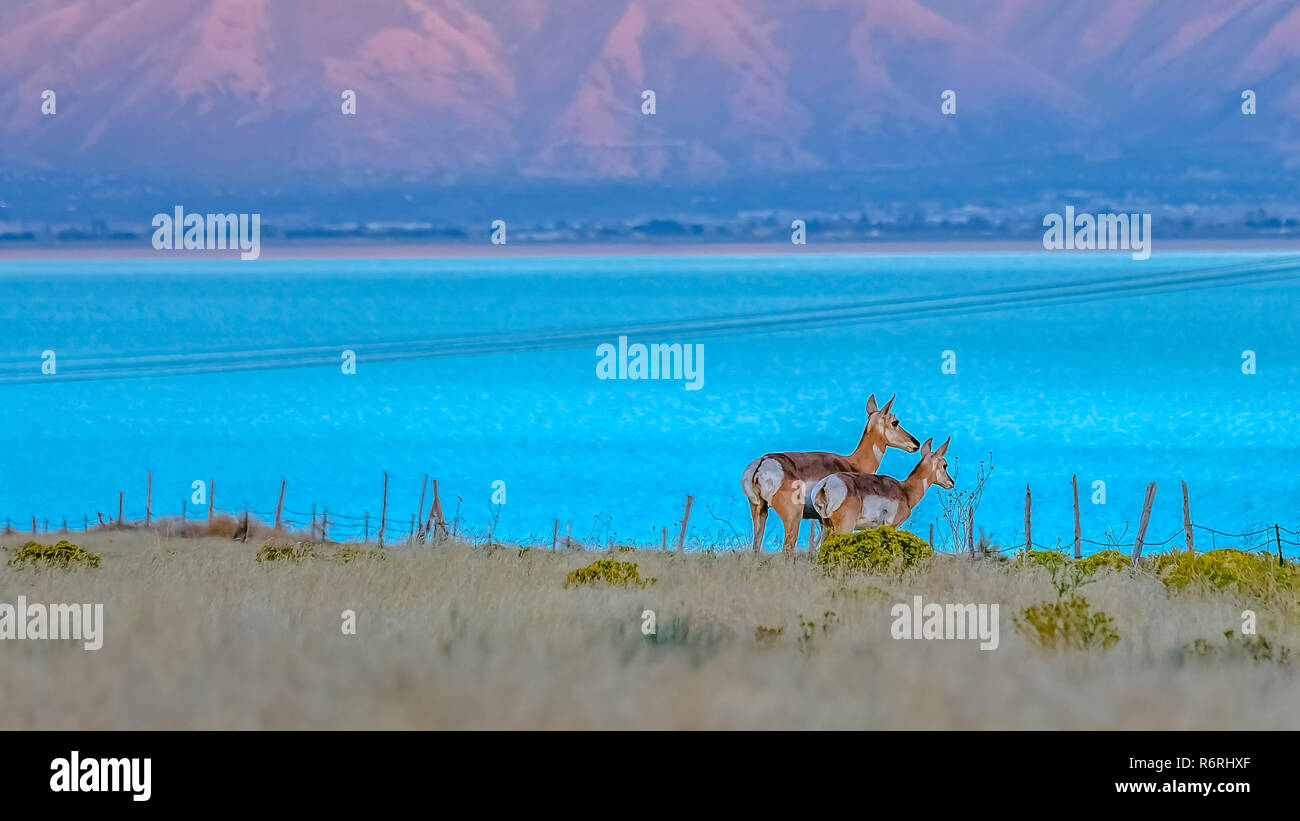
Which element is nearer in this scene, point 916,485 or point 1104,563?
→ point 1104,563

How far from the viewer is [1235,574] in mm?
14547

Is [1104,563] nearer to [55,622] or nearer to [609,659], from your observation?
[609,659]

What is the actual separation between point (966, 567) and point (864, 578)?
5.17ft

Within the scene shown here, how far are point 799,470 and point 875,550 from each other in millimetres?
4041

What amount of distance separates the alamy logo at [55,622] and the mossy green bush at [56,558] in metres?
4.55

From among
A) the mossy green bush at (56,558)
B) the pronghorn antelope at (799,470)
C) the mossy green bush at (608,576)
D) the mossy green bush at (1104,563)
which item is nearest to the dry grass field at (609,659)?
the mossy green bush at (608,576)

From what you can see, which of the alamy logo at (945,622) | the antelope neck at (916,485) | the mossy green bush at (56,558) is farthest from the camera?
the antelope neck at (916,485)

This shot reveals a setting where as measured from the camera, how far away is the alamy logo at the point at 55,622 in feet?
32.2

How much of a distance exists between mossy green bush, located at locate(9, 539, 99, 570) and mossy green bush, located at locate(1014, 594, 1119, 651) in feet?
35.3

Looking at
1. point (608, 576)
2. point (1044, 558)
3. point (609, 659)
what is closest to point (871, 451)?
point (1044, 558)

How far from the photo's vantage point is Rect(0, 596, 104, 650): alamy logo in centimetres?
980
